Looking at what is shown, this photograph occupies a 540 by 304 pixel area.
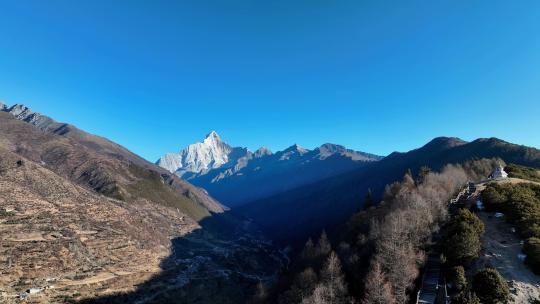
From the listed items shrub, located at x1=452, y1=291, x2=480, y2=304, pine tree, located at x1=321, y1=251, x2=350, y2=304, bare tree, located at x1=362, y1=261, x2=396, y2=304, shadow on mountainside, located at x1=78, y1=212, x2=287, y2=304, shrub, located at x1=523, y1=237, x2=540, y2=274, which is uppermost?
shrub, located at x1=523, y1=237, x2=540, y2=274

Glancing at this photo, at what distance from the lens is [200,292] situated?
119 meters

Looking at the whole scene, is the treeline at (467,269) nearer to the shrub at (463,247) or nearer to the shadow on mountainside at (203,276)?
the shrub at (463,247)

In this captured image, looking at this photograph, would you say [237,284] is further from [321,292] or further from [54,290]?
[321,292]

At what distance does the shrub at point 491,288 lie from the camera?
40.1 meters

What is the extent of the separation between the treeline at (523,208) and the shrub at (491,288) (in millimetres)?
8407

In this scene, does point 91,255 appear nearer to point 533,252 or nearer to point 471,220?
point 471,220

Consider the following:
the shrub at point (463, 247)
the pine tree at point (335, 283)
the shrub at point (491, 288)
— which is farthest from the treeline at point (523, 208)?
the pine tree at point (335, 283)

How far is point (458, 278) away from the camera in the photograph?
4406 centimetres

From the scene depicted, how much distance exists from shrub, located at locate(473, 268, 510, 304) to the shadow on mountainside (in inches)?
3115

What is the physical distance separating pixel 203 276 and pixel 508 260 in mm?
110806

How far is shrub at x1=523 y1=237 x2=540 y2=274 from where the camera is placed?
1783 inches

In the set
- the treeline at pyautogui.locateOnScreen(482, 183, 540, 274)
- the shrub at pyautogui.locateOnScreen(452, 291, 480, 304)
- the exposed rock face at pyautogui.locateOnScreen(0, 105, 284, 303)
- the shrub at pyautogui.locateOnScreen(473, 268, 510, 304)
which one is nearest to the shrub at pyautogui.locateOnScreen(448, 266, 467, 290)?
A: the shrub at pyautogui.locateOnScreen(452, 291, 480, 304)

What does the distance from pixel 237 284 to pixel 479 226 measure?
332 ft

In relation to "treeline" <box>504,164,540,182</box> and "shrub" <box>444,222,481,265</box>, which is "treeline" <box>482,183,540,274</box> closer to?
"shrub" <box>444,222,481,265</box>
